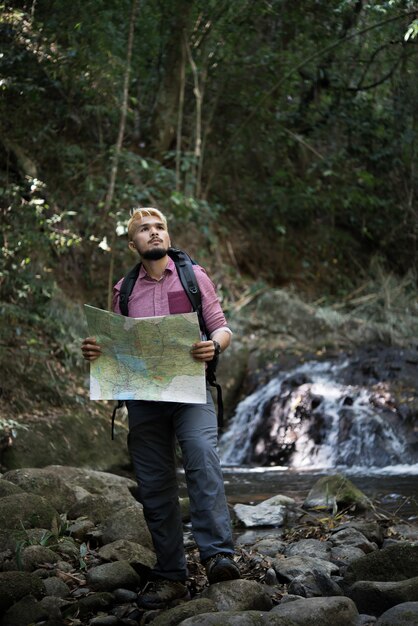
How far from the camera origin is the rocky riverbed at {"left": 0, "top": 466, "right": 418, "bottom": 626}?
113 inches

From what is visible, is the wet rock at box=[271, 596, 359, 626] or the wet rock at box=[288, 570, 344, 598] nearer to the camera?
the wet rock at box=[271, 596, 359, 626]

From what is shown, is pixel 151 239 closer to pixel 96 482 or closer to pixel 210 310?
pixel 210 310

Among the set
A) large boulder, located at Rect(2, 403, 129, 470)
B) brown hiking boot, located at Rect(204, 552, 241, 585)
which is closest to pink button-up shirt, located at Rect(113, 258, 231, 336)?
brown hiking boot, located at Rect(204, 552, 241, 585)

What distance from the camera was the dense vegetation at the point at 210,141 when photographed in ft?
24.6

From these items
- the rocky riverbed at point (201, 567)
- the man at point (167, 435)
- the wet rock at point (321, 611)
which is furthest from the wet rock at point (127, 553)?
the wet rock at point (321, 611)

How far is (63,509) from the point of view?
4.79 metres

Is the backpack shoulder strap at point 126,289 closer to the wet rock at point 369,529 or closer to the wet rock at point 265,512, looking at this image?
the wet rock at point 369,529

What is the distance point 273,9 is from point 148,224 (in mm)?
7819

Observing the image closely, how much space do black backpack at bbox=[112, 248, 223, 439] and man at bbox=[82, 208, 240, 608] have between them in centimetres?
3

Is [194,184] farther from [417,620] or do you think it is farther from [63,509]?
[417,620]

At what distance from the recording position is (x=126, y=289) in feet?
11.1

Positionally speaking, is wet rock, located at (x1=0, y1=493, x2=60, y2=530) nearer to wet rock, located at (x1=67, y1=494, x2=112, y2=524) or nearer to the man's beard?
wet rock, located at (x1=67, y1=494, x2=112, y2=524)

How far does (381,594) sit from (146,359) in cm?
139

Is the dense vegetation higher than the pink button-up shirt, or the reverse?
the dense vegetation
